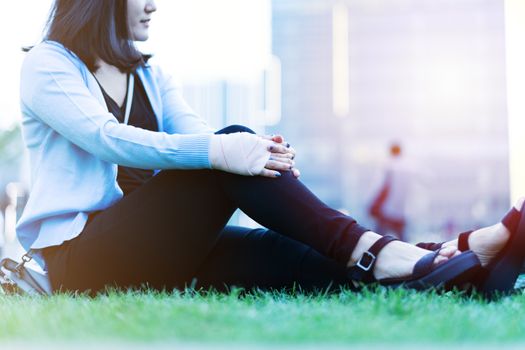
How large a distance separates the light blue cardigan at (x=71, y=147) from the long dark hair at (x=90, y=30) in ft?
0.16

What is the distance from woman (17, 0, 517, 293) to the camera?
1.84 meters

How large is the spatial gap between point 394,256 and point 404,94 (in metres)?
38.9

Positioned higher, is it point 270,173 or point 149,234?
point 270,173

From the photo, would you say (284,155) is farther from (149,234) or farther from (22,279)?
(22,279)

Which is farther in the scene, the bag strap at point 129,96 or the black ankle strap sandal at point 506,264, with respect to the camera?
the bag strap at point 129,96

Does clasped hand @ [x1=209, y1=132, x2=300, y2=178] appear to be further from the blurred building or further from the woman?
the blurred building

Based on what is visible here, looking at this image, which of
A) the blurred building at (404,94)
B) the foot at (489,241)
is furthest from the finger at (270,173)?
the blurred building at (404,94)

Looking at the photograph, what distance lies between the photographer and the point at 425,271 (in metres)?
1.79

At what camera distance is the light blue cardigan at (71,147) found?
6.44 feet

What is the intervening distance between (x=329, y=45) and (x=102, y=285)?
128ft

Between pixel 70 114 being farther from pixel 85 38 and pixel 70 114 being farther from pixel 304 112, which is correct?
pixel 304 112

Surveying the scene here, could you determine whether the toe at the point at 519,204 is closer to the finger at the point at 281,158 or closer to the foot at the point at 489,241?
the foot at the point at 489,241

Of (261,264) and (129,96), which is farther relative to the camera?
(129,96)

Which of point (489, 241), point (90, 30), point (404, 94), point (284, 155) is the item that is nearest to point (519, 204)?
point (489, 241)
